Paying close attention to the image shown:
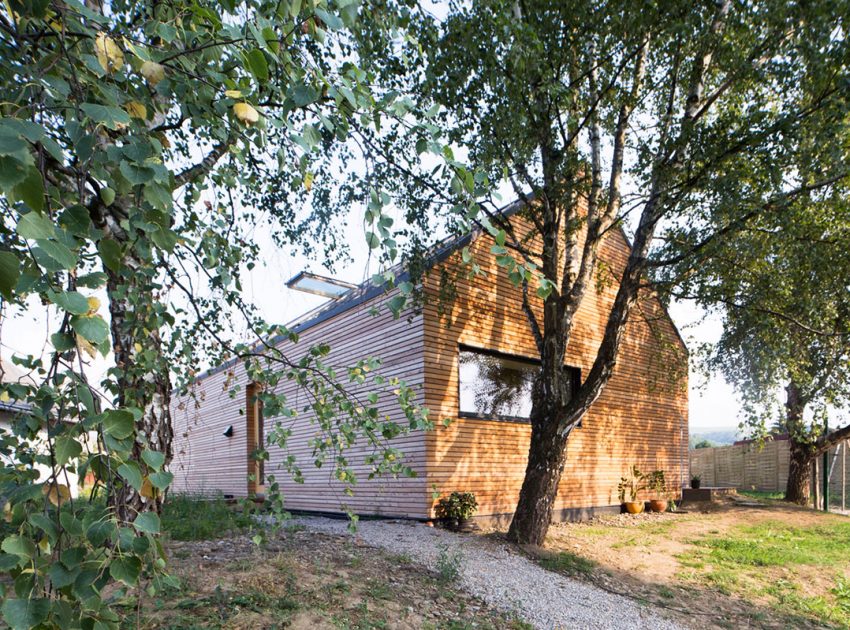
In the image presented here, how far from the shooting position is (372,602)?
386 cm

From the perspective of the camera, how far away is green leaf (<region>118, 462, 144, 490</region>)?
0.91 metres

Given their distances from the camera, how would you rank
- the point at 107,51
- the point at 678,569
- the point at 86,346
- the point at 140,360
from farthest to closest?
the point at 678,569 < the point at 140,360 < the point at 107,51 < the point at 86,346

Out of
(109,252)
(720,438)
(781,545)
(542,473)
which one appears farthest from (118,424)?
(720,438)

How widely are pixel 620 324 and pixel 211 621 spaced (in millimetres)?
5213

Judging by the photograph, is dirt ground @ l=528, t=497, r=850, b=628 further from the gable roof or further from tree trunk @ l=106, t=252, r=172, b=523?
tree trunk @ l=106, t=252, r=172, b=523

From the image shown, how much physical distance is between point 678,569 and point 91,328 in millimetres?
6723

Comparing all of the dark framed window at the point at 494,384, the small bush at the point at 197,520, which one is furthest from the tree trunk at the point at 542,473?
the small bush at the point at 197,520

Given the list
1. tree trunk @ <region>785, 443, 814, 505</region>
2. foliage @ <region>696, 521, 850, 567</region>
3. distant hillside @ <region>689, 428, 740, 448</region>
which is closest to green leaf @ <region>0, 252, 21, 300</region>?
foliage @ <region>696, 521, 850, 567</region>

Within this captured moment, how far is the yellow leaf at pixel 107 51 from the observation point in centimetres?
121

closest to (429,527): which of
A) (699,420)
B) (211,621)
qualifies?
(211,621)

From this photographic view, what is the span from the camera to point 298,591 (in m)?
3.84

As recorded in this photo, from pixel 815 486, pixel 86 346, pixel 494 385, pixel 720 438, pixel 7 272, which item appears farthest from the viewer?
pixel 720 438

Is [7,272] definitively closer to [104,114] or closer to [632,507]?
[104,114]

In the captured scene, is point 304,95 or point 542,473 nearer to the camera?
point 304,95
